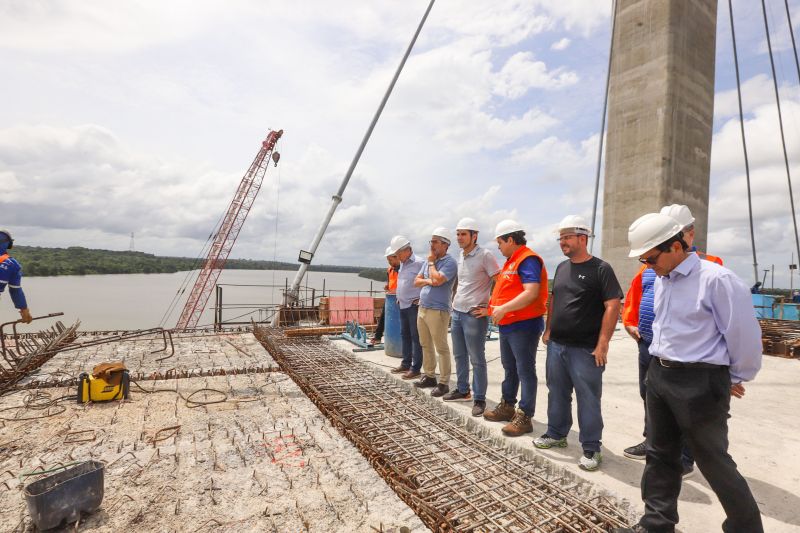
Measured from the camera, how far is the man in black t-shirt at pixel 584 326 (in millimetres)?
2789

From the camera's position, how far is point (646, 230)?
2.00 metres

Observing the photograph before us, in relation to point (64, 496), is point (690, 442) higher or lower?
higher

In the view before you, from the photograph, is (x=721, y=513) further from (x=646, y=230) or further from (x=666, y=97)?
(x=666, y=97)

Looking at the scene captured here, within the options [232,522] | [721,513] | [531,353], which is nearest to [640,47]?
[531,353]

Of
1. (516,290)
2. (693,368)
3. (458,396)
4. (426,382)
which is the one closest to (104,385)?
(426,382)

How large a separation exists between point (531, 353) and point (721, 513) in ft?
4.80

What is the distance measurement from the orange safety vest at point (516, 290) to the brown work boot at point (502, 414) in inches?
31.2

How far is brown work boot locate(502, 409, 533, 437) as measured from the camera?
3320 mm

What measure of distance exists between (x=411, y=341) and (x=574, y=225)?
122 inches

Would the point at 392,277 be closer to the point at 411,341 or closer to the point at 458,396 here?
the point at 411,341

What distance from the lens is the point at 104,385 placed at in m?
4.23

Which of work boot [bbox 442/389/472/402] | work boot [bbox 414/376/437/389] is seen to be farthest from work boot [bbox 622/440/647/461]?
work boot [bbox 414/376/437/389]

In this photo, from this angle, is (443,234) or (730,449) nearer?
(730,449)

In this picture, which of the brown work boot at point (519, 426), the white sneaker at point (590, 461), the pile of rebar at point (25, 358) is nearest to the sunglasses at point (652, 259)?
the white sneaker at point (590, 461)
